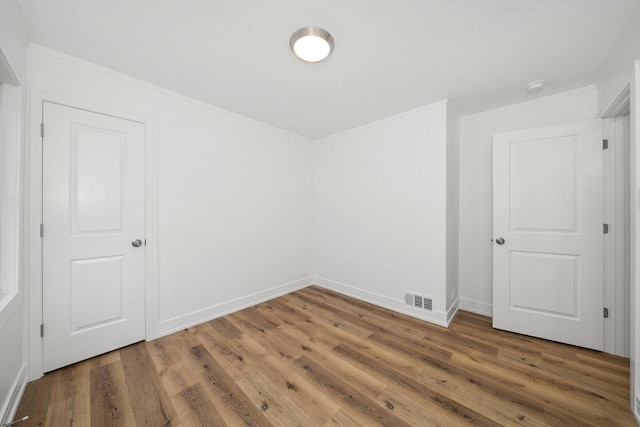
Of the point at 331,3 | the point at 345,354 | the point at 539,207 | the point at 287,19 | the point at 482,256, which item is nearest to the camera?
the point at 331,3

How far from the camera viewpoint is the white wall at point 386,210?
2.70 m

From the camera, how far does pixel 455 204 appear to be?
297 centimetres

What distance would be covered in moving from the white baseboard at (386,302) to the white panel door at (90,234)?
2405mm

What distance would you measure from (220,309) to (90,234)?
1475 millimetres

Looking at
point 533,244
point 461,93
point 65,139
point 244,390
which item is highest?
point 461,93

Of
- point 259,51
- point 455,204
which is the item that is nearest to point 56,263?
point 259,51

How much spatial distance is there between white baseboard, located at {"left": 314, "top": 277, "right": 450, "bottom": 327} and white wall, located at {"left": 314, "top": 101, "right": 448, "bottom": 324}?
0.01 m

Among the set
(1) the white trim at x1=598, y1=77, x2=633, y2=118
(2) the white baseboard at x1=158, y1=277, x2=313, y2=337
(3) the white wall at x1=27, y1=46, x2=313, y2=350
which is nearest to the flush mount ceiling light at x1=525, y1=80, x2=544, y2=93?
(1) the white trim at x1=598, y1=77, x2=633, y2=118

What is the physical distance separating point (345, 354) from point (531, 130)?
2.88 meters

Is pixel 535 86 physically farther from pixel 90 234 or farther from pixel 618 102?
pixel 90 234

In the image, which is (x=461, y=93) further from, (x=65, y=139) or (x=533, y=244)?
(x=65, y=139)

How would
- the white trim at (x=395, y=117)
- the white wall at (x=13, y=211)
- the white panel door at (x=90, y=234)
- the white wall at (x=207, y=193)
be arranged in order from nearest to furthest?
the white wall at (x=13, y=211) < the white panel door at (x=90, y=234) < the white wall at (x=207, y=193) < the white trim at (x=395, y=117)

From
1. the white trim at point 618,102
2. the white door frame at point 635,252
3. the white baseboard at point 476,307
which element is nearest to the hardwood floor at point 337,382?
the white door frame at point 635,252

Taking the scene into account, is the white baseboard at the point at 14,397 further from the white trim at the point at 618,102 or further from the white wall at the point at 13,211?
the white trim at the point at 618,102
